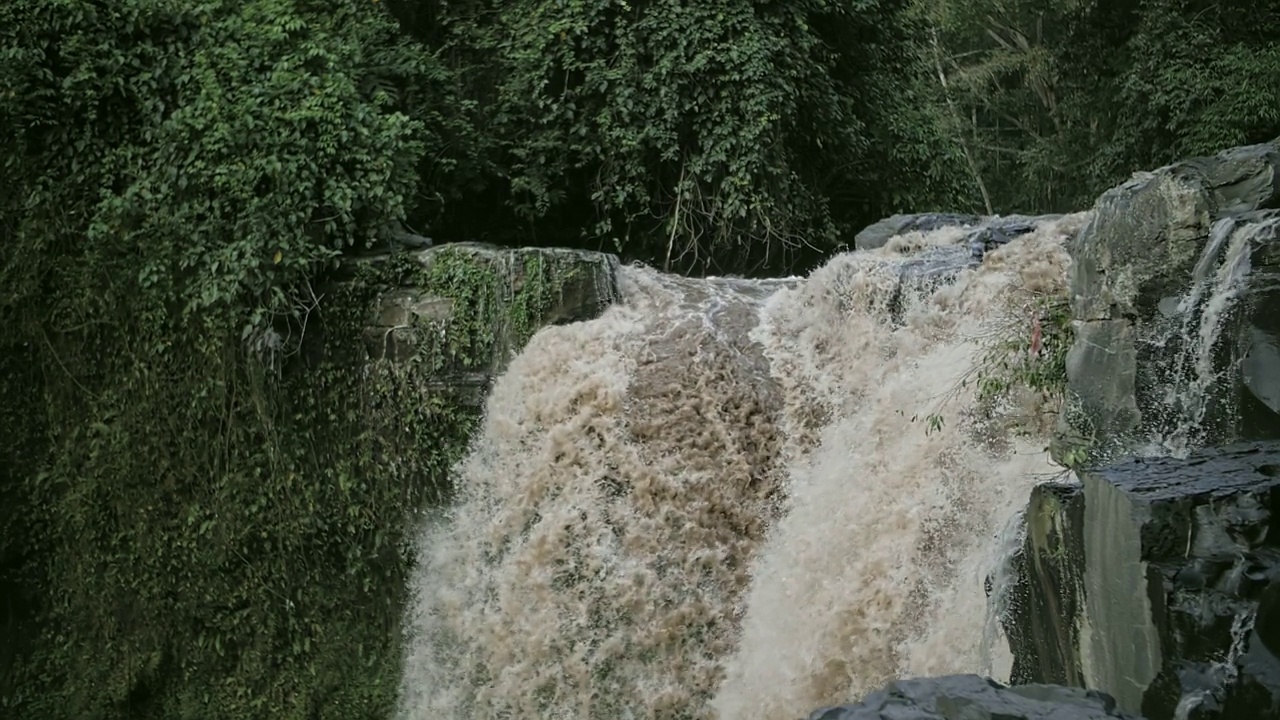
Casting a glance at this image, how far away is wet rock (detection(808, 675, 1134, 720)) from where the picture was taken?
7.76 ft

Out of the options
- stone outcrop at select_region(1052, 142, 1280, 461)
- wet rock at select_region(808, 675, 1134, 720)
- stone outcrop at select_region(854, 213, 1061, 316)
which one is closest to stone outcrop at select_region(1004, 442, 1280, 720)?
stone outcrop at select_region(1052, 142, 1280, 461)

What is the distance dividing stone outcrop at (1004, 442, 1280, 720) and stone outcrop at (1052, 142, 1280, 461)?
1.53 feet

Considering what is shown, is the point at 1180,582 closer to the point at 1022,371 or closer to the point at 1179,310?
the point at 1179,310

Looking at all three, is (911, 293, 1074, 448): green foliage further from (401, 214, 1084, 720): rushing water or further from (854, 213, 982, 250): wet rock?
(854, 213, 982, 250): wet rock

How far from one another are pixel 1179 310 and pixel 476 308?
452 cm

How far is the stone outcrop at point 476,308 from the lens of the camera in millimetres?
7992

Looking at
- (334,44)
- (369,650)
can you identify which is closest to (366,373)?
(369,650)

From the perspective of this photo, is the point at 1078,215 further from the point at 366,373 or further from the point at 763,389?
the point at 366,373

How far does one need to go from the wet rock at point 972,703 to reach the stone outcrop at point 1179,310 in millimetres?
2139

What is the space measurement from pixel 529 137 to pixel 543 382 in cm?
357

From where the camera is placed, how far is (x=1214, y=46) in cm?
1378

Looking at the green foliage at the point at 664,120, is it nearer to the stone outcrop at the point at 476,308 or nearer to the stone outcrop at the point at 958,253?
the stone outcrop at the point at 958,253

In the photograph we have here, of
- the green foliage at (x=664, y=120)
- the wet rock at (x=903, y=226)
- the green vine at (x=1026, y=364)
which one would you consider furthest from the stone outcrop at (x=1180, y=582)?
the green foliage at (x=664, y=120)

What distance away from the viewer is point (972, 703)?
2.41m
